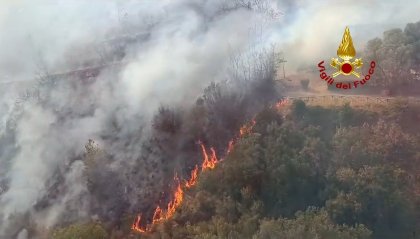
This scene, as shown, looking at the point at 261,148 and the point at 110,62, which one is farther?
the point at 110,62

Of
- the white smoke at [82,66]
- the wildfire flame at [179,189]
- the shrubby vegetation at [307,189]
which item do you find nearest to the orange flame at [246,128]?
the wildfire flame at [179,189]

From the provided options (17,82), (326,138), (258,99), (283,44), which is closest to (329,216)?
(326,138)

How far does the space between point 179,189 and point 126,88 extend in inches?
540

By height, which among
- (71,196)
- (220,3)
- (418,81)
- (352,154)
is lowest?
(71,196)

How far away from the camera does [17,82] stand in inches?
2151

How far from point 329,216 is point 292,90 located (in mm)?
21314

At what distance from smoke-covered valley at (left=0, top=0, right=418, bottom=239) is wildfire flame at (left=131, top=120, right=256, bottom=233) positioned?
3.08ft

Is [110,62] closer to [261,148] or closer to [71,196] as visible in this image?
[71,196]

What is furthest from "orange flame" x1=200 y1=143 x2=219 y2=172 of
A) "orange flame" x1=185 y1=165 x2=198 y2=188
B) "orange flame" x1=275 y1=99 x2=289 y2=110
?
"orange flame" x1=275 y1=99 x2=289 y2=110

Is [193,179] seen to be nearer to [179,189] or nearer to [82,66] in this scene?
[179,189]

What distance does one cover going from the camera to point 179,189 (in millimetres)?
39875

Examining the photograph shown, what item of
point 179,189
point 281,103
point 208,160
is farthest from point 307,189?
point 281,103

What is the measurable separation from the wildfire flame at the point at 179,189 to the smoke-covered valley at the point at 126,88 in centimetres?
94

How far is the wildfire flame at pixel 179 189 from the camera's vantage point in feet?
121
